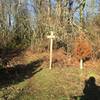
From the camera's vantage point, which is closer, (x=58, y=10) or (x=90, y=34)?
(x=90, y=34)

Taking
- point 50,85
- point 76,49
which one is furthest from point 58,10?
point 50,85

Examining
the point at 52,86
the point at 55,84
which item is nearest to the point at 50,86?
the point at 52,86

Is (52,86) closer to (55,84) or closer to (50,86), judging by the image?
(50,86)

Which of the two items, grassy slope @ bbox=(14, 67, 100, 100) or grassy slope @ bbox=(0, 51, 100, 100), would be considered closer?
grassy slope @ bbox=(0, 51, 100, 100)

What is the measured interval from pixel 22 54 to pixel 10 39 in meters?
5.50

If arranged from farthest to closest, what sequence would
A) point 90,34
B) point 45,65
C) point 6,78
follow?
point 90,34
point 45,65
point 6,78

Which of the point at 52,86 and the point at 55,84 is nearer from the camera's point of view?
the point at 52,86

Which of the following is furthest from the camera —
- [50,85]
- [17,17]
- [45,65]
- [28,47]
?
[17,17]

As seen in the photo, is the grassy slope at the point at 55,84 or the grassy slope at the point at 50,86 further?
the grassy slope at the point at 55,84

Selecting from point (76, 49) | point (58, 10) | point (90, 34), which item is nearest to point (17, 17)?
point (58, 10)

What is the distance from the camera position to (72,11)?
121 feet

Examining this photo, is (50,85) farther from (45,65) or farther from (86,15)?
(86,15)

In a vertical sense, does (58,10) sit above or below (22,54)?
above

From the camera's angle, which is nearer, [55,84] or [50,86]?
[50,86]
